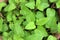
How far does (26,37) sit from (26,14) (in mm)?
154

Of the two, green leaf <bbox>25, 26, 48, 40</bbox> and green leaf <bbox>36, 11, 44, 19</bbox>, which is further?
green leaf <bbox>36, 11, 44, 19</bbox>

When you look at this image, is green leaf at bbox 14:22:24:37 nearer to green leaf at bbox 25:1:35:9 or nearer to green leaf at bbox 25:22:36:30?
green leaf at bbox 25:22:36:30

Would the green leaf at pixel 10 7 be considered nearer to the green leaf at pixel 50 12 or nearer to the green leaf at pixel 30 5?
the green leaf at pixel 30 5

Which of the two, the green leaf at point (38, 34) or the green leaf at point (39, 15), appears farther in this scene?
the green leaf at point (39, 15)

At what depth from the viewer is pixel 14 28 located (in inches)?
48.1

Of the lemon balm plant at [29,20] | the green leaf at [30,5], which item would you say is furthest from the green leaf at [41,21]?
the green leaf at [30,5]

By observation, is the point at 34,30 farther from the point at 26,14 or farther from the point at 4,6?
the point at 4,6

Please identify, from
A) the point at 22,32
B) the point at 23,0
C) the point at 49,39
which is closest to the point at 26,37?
the point at 22,32

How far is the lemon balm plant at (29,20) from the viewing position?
121cm

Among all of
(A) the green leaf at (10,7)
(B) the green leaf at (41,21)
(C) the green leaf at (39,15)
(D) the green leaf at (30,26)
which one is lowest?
(D) the green leaf at (30,26)

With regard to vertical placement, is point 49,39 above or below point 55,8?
below

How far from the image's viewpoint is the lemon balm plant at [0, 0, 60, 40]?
1205 mm

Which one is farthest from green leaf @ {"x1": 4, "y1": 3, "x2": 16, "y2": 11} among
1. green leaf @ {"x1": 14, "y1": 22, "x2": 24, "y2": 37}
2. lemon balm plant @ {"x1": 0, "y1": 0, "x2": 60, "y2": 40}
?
green leaf @ {"x1": 14, "y1": 22, "x2": 24, "y2": 37}

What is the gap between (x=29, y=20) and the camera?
4.09 ft
